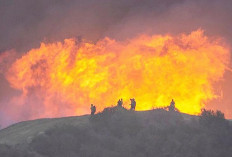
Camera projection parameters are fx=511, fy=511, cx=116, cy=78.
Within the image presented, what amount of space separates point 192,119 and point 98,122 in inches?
702

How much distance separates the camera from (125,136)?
92438 millimetres

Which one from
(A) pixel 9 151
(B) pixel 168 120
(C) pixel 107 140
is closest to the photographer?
(A) pixel 9 151

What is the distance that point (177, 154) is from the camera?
85062 millimetres

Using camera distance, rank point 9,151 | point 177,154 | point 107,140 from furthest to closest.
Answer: point 107,140
point 177,154
point 9,151

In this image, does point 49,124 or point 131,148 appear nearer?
point 131,148

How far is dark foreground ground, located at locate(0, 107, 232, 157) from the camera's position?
8550cm

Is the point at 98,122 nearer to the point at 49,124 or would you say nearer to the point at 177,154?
the point at 49,124

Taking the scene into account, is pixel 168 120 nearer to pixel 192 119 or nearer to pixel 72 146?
pixel 192 119

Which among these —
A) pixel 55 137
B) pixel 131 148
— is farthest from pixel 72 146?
pixel 131 148

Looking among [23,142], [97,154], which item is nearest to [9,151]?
[23,142]

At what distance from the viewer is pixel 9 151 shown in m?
79.6

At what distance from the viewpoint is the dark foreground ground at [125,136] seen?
281 ft

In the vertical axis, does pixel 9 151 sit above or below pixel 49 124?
below

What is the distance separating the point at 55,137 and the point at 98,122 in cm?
1061
